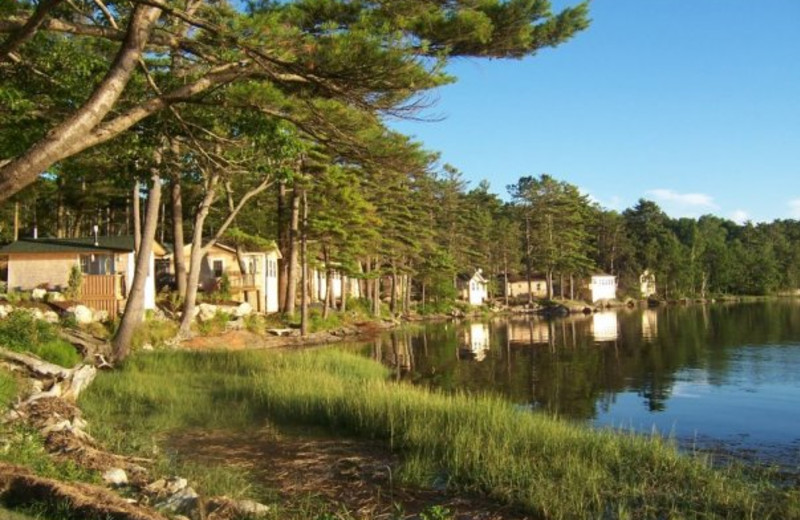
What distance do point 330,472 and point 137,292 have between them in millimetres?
13654

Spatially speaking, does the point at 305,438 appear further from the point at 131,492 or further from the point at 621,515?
the point at 621,515

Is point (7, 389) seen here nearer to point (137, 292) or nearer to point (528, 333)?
point (137, 292)

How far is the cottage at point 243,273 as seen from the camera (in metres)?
40.4

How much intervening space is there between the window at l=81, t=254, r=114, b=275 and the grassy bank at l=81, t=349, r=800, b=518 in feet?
57.1

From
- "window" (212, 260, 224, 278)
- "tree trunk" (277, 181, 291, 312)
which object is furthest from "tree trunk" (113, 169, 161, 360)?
"window" (212, 260, 224, 278)

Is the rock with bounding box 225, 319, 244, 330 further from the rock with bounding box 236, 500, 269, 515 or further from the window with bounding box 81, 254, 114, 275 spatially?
the rock with bounding box 236, 500, 269, 515

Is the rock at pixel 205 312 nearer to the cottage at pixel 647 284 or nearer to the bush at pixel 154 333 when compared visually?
the bush at pixel 154 333

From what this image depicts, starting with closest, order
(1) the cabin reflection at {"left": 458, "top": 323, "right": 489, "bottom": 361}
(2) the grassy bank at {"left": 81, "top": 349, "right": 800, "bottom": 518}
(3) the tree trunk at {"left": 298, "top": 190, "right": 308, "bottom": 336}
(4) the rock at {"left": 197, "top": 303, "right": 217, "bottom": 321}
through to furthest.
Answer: (2) the grassy bank at {"left": 81, "top": 349, "right": 800, "bottom": 518} < (1) the cabin reflection at {"left": 458, "top": 323, "right": 489, "bottom": 361} < (4) the rock at {"left": 197, "top": 303, "right": 217, "bottom": 321} < (3) the tree trunk at {"left": 298, "top": 190, "right": 308, "bottom": 336}

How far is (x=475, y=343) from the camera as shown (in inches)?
1404

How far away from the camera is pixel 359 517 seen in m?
6.32

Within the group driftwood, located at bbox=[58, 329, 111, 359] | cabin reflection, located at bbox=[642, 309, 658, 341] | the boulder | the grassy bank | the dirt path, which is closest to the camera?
the dirt path

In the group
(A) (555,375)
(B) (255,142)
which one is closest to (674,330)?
(A) (555,375)

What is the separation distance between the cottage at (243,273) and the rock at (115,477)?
33609 millimetres

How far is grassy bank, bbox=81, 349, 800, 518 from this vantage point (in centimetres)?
728
